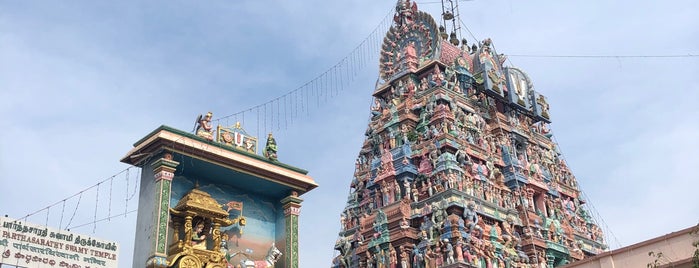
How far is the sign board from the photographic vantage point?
16734 millimetres

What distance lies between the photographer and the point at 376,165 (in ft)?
132

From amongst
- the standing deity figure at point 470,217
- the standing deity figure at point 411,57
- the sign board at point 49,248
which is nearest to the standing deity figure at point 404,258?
the standing deity figure at point 470,217

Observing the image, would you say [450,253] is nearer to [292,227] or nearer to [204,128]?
[292,227]

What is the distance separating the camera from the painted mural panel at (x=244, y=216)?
19.7 metres

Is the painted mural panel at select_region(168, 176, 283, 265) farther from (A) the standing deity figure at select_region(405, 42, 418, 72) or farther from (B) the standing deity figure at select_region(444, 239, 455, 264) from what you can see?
(A) the standing deity figure at select_region(405, 42, 418, 72)

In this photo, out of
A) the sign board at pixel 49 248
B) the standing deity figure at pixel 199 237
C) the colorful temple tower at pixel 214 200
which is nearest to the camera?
the sign board at pixel 49 248

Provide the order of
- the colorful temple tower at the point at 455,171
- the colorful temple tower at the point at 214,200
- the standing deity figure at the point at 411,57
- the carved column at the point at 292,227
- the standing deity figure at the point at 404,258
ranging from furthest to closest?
1. the standing deity figure at the point at 411,57
2. the colorful temple tower at the point at 455,171
3. the standing deity figure at the point at 404,258
4. the carved column at the point at 292,227
5. the colorful temple tower at the point at 214,200

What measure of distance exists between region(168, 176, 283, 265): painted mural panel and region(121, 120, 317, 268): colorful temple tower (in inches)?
1.1

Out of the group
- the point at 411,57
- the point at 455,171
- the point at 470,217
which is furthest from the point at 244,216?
the point at 411,57

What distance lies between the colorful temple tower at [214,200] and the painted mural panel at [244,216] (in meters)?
0.03

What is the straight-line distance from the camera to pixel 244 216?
20.6 m

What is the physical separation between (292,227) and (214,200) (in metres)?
2.59

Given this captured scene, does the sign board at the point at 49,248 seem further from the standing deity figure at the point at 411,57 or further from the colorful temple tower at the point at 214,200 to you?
the standing deity figure at the point at 411,57

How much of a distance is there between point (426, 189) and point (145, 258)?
71.3ft
